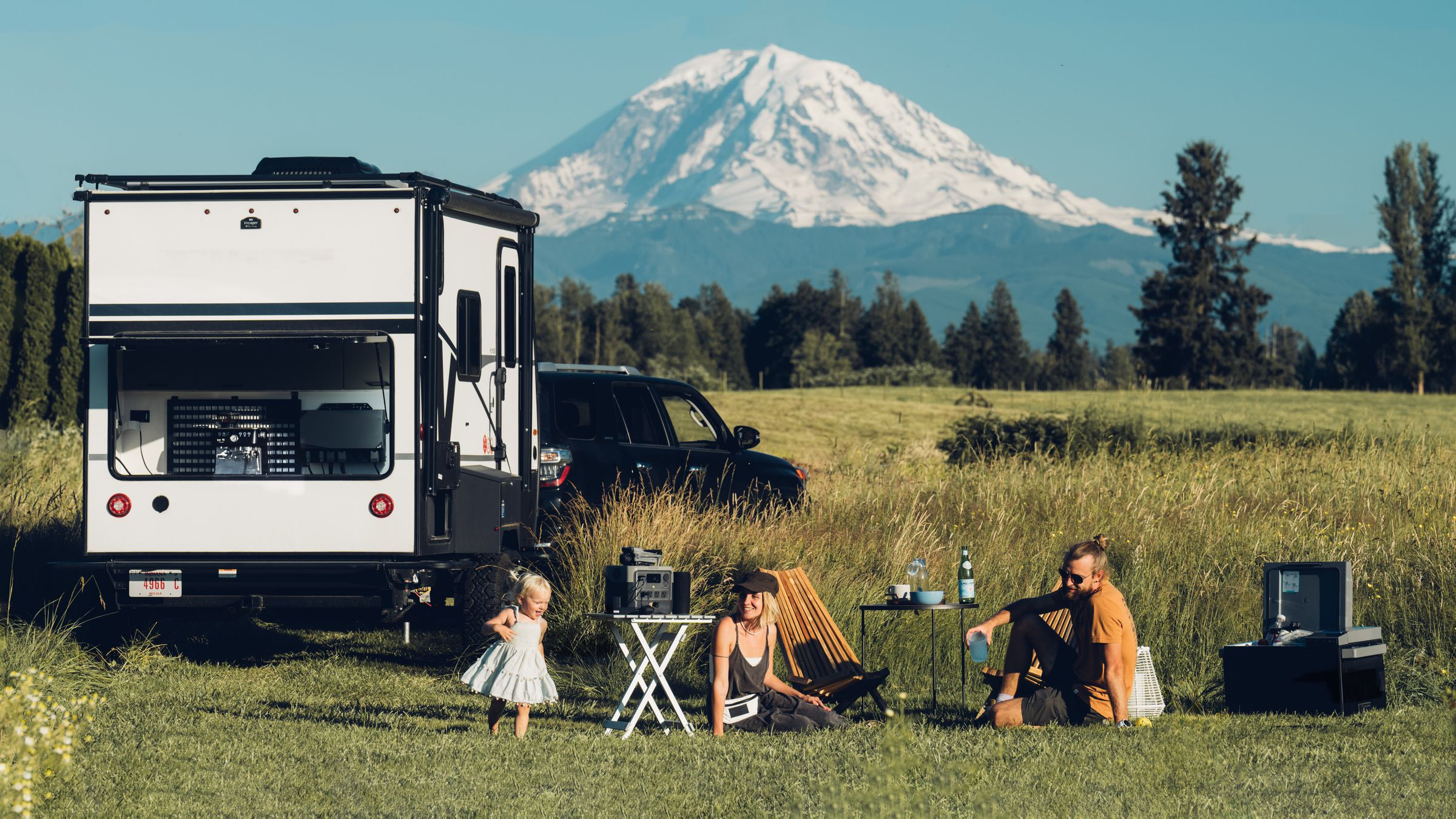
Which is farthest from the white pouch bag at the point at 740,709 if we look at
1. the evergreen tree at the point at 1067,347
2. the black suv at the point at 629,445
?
the evergreen tree at the point at 1067,347

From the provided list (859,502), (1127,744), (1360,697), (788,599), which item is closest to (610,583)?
(788,599)

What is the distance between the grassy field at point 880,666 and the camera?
663cm

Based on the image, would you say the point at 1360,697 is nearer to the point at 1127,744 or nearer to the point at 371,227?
A: the point at 1127,744

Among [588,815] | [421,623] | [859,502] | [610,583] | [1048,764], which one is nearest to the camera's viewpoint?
[588,815]

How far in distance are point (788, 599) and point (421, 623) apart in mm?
2880

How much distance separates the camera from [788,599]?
938 centimetres

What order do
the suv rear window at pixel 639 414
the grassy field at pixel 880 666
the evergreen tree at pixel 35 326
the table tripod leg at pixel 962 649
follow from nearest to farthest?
the grassy field at pixel 880 666 < the table tripod leg at pixel 962 649 < the suv rear window at pixel 639 414 < the evergreen tree at pixel 35 326

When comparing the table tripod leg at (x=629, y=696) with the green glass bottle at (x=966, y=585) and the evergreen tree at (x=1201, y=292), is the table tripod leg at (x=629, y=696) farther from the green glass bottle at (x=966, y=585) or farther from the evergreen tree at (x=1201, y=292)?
the evergreen tree at (x=1201, y=292)

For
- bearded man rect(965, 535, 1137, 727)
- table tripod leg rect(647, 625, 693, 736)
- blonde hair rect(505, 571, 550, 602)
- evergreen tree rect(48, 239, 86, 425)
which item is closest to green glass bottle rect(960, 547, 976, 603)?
bearded man rect(965, 535, 1137, 727)

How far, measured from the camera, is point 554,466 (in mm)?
11812

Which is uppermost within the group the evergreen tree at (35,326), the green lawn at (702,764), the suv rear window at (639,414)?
the evergreen tree at (35,326)

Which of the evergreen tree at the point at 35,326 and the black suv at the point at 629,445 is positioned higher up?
the evergreen tree at the point at 35,326

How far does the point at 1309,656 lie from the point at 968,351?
10405 cm

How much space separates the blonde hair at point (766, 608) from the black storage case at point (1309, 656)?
2.58 metres
